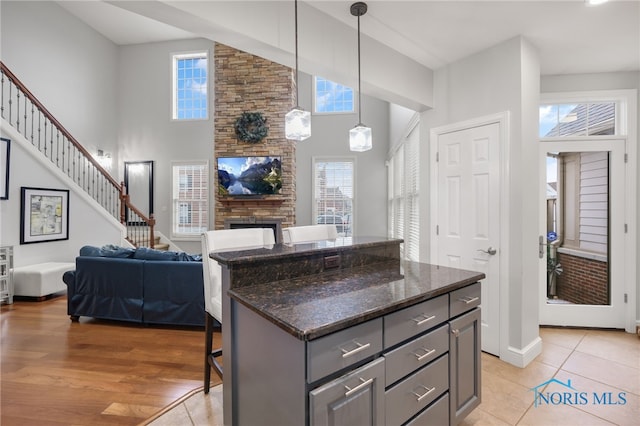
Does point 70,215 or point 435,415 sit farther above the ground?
point 70,215

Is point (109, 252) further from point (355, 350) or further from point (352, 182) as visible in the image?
point (352, 182)

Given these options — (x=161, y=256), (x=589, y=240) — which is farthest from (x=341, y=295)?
(x=589, y=240)

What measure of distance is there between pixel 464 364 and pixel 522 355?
1.32 m

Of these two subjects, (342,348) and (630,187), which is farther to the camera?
(630,187)

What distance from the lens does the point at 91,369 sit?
8.59 feet

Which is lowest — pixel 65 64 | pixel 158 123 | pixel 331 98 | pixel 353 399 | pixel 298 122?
pixel 353 399

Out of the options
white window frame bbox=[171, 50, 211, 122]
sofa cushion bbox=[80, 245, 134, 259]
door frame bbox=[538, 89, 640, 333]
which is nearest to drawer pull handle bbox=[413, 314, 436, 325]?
door frame bbox=[538, 89, 640, 333]

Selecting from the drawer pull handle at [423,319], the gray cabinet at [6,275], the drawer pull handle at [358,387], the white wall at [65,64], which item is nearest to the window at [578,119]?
the drawer pull handle at [423,319]

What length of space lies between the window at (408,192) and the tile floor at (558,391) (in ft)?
5.19

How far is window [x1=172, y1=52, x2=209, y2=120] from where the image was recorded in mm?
8047

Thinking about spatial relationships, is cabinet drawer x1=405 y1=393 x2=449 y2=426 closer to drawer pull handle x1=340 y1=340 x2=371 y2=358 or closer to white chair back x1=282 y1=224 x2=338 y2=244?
drawer pull handle x1=340 y1=340 x2=371 y2=358

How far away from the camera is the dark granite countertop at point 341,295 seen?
1.16 metres

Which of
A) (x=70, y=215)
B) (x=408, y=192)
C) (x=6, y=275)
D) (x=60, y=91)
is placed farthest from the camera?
(x=60, y=91)

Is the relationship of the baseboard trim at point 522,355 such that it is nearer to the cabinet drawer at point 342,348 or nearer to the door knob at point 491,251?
the door knob at point 491,251
